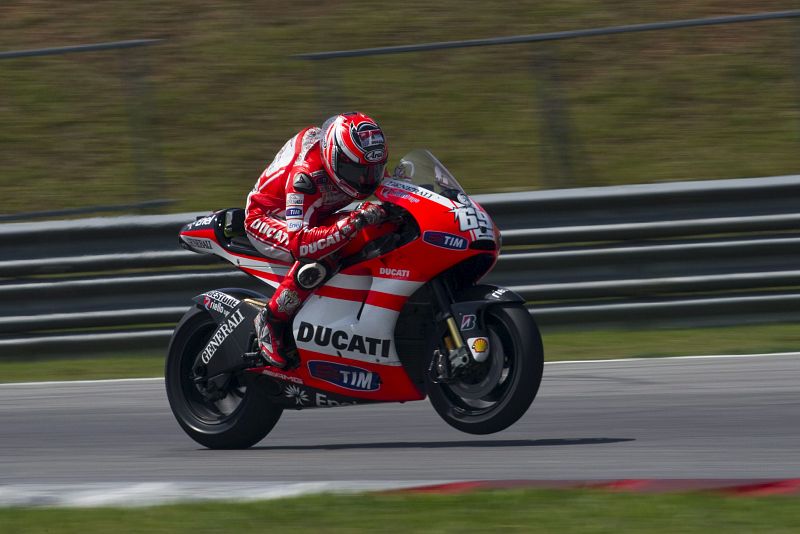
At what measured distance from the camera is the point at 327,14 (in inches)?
548

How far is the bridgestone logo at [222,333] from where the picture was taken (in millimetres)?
6836

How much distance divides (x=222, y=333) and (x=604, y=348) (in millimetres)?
3270

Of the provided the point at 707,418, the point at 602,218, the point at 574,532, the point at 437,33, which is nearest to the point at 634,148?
the point at 602,218

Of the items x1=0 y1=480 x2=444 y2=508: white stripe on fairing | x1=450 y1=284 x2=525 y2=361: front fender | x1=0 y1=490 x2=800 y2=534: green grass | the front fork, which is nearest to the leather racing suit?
the front fork

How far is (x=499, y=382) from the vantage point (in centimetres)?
609

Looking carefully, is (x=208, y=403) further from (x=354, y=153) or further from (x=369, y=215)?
(x=354, y=153)

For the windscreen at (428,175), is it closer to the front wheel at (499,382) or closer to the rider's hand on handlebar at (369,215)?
the rider's hand on handlebar at (369,215)

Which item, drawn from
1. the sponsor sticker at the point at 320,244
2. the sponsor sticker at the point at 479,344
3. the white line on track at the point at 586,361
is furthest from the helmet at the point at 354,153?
the white line on track at the point at 586,361

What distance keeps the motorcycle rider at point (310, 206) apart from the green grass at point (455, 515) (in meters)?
1.50

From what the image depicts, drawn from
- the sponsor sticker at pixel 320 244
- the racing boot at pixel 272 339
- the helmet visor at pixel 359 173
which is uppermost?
the helmet visor at pixel 359 173

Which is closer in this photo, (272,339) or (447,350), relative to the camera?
(447,350)

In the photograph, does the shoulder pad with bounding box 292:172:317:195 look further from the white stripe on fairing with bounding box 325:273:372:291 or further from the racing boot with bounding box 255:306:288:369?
the racing boot with bounding box 255:306:288:369

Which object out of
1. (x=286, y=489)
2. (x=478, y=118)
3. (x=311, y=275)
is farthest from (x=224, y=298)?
(x=478, y=118)

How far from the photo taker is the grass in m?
8.96
